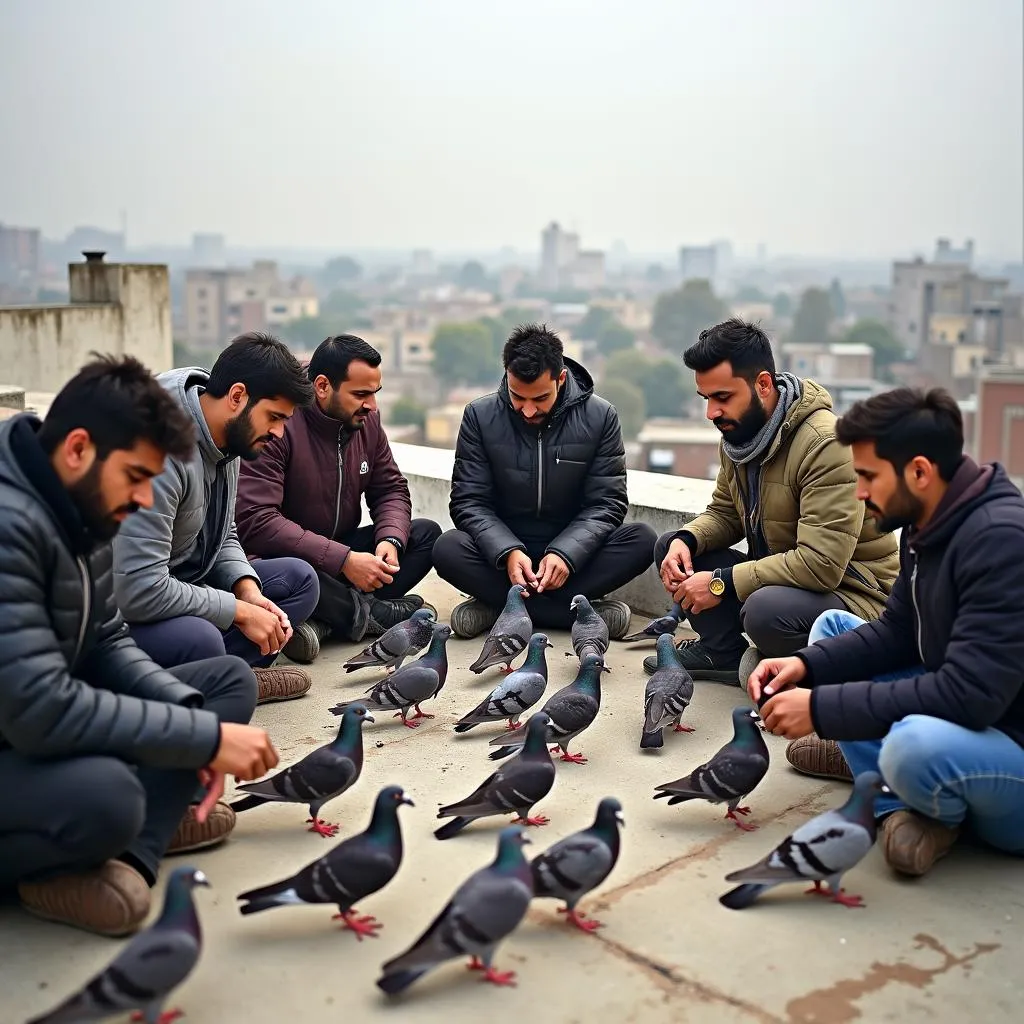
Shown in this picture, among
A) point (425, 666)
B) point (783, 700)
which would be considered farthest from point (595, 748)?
point (783, 700)

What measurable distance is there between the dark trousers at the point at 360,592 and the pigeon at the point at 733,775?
229 centimetres

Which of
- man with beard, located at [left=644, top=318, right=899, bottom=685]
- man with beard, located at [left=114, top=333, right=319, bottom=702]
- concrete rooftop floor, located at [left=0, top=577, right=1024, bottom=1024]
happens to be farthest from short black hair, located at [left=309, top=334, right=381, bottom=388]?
concrete rooftop floor, located at [left=0, top=577, right=1024, bottom=1024]

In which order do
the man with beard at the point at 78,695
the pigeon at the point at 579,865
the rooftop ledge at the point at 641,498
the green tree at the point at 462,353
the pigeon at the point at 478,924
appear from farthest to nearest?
the green tree at the point at 462,353 < the rooftop ledge at the point at 641,498 < the pigeon at the point at 579,865 < the man with beard at the point at 78,695 < the pigeon at the point at 478,924

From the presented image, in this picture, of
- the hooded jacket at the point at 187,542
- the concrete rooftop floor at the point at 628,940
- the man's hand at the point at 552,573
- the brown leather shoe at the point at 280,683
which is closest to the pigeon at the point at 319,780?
the concrete rooftop floor at the point at 628,940

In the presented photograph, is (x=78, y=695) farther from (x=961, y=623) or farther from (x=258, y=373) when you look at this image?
(x=961, y=623)

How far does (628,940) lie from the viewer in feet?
11.4

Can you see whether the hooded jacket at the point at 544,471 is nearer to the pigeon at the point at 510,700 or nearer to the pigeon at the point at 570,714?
the pigeon at the point at 510,700

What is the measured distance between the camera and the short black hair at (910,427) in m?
3.73

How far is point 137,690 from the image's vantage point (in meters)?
3.69

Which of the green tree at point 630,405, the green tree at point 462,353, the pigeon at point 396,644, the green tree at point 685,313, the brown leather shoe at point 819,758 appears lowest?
the green tree at point 630,405

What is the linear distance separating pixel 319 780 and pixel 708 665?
2.31 meters

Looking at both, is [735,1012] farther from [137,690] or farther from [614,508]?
[614,508]

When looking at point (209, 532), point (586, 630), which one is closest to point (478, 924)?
point (209, 532)

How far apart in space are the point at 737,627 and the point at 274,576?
81.4 inches
